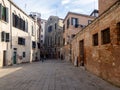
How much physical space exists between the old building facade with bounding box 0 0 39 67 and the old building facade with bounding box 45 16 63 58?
17.5 metres

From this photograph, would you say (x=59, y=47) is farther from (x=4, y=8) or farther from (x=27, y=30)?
(x=4, y=8)

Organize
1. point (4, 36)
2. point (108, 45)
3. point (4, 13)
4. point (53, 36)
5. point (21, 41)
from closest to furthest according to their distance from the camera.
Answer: point (108, 45) < point (4, 36) < point (4, 13) < point (21, 41) < point (53, 36)

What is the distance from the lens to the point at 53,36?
192 feet

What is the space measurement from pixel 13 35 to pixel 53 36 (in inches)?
1207

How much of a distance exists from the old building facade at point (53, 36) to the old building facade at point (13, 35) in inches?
689

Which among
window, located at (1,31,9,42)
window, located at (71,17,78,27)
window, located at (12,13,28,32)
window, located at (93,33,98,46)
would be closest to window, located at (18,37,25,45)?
window, located at (12,13,28,32)

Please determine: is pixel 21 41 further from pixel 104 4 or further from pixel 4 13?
pixel 104 4

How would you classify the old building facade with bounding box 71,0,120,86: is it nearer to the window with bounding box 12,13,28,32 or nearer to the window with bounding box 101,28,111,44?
the window with bounding box 101,28,111,44

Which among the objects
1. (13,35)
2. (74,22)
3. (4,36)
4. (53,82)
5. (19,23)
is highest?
(74,22)

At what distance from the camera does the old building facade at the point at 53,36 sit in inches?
2131

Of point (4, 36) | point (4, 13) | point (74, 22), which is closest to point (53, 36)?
point (74, 22)

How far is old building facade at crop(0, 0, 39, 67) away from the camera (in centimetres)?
2428

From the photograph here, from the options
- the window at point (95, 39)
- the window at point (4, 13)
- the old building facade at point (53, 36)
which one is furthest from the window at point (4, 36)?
the old building facade at point (53, 36)

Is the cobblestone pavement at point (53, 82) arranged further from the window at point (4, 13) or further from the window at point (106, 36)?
the window at point (4, 13)
